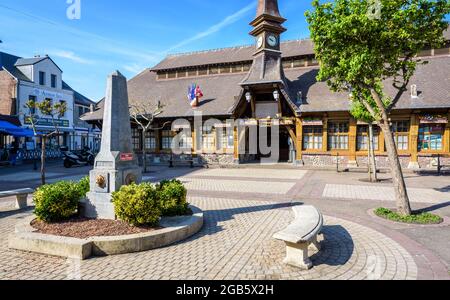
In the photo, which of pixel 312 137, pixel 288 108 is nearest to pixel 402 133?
pixel 312 137

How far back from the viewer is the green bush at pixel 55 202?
19.9 ft

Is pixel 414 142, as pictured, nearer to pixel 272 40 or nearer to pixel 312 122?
pixel 312 122

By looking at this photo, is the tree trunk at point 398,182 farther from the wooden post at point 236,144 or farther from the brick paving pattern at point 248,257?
the wooden post at point 236,144

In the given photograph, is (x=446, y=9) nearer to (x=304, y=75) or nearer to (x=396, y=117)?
(x=396, y=117)

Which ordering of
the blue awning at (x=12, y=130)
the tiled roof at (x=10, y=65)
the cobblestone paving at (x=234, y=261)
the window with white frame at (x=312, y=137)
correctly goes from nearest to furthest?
the cobblestone paving at (x=234, y=261)
the window with white frame at (x=312, y=137)
the blue awning at (x=12, y=130)
the tiled roof at (x=10, y=65)

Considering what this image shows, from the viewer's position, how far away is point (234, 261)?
4.82 meters

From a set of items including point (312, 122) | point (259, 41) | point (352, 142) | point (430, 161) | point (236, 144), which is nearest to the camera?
point (430, 161)

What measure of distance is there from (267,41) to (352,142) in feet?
30.5

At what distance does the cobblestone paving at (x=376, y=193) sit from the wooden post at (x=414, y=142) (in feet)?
23.3

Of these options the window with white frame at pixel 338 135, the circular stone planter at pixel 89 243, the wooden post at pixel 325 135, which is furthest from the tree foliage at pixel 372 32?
the window with white frame at pixel 338 135

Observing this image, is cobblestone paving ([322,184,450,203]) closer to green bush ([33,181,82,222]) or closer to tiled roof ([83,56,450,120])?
tiled roof ([83,56,450,120])
